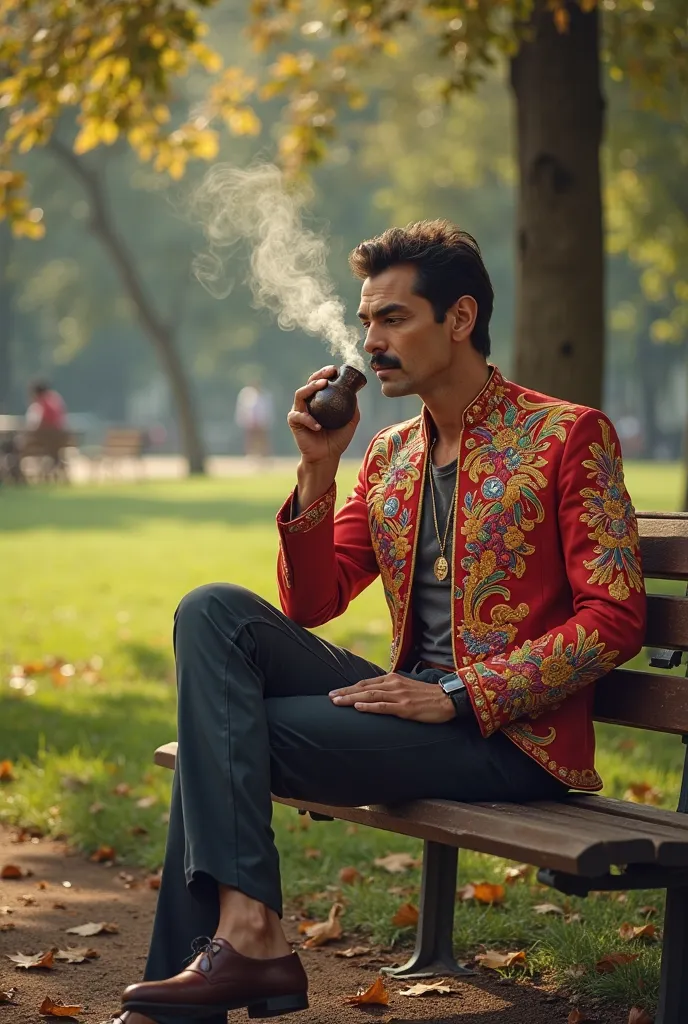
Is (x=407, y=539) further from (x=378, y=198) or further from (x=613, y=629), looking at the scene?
(x=378, y=198)

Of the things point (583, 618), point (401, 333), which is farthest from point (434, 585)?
point (401, 333)

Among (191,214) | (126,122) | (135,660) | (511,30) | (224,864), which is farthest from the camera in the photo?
(191,214)

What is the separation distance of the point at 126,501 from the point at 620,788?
19.1 meters

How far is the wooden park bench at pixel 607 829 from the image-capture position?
3.09 metres

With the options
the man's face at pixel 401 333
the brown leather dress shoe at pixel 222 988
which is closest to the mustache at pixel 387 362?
the man's face at pixel 401 333

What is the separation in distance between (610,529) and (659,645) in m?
0.42

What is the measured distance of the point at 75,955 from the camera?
4.50 m

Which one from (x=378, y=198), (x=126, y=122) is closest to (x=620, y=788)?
(x=126, y=122)

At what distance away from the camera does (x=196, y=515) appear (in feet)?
69.5

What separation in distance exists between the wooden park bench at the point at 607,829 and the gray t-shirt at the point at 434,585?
42 cm

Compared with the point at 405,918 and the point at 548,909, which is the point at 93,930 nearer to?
the point at 405,918

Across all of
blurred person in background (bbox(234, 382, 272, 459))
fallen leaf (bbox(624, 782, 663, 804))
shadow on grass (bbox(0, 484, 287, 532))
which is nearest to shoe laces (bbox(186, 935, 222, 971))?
fallen leaf (bbox(624, 782, 663, 804))

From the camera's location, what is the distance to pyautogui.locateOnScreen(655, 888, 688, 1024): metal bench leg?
136 inches

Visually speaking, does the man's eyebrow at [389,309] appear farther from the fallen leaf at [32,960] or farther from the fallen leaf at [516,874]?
the fallen leaf at [516,874]
